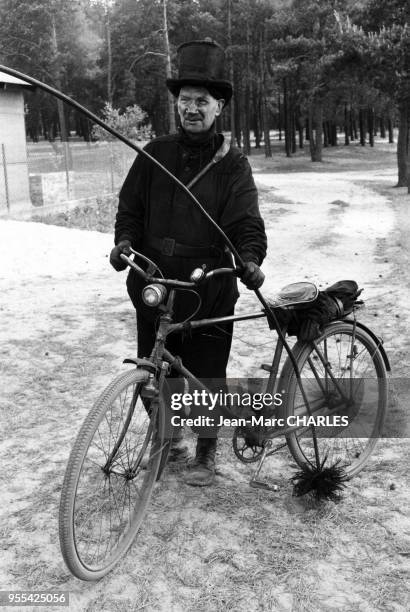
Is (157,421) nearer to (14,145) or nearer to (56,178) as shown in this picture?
(56,178)

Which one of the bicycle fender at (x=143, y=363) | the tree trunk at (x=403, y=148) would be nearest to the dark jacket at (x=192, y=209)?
the bicycle fender at (x=143, y=363)

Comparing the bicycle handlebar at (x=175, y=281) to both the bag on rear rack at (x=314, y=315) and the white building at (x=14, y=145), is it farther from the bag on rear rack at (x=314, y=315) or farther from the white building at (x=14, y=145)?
the white building at (x=14, y=145)

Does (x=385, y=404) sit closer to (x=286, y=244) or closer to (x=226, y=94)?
(x=226, y=94)

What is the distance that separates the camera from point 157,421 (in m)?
3.21

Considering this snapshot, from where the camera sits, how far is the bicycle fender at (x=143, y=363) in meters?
2.96

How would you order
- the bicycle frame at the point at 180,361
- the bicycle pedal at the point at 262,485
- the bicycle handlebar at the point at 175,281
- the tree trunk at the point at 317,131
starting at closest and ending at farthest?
the bicycle handlebar at the point at 175,281 → the bicycle frame at the point at 180,361 → the bicycle pedal at the point at 262,485 → the tree trunk at the point at 317,131

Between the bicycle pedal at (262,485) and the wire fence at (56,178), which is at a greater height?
the wire fence at (56,178)

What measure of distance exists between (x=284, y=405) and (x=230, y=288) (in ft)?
2.14

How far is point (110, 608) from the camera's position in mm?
2738

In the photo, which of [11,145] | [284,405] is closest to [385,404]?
[284,405]

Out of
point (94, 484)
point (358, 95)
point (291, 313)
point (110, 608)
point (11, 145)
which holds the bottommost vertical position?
point (110, 608)

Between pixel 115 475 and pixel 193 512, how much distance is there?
1.78 ft

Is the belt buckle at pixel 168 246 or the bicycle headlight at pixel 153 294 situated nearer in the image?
the bicycle headlight at pixel 153 294

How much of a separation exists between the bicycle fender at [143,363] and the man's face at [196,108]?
111cm
